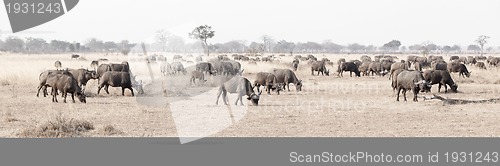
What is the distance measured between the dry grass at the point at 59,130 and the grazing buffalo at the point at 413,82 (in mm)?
12752

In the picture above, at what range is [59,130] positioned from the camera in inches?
559

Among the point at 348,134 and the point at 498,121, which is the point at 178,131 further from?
the point at 498,121

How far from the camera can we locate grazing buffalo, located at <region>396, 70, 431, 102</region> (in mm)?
23089

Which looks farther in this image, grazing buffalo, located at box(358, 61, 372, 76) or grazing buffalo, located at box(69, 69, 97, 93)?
grazing buffalo, located at box(358, 61, 372, 76)

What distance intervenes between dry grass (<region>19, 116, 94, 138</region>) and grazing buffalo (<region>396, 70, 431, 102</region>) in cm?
1275

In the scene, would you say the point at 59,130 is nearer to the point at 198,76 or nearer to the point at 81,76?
the point at 81,76

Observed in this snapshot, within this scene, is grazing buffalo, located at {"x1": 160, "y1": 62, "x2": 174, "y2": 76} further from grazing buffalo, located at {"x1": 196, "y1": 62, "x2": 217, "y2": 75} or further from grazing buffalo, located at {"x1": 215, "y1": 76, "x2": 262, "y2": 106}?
grazing buffalo, located at {"x1": 215, "y1": 76, "x2": 262, "y2": 106}

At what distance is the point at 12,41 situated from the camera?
147250mm

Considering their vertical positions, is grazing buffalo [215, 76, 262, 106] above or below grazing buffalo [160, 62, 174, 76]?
above

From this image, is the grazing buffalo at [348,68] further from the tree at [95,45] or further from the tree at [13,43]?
the tree at [95,45]

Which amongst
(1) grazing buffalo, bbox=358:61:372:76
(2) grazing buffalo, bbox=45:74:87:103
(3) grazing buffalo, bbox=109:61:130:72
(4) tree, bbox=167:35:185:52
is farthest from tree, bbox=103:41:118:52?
(2) grazing buffalo, bbox=45:74:87:103

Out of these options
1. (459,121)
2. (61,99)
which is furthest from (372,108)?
(61,99)

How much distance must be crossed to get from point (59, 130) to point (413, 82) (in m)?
→ 13.8

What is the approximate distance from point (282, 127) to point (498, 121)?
242 inches
